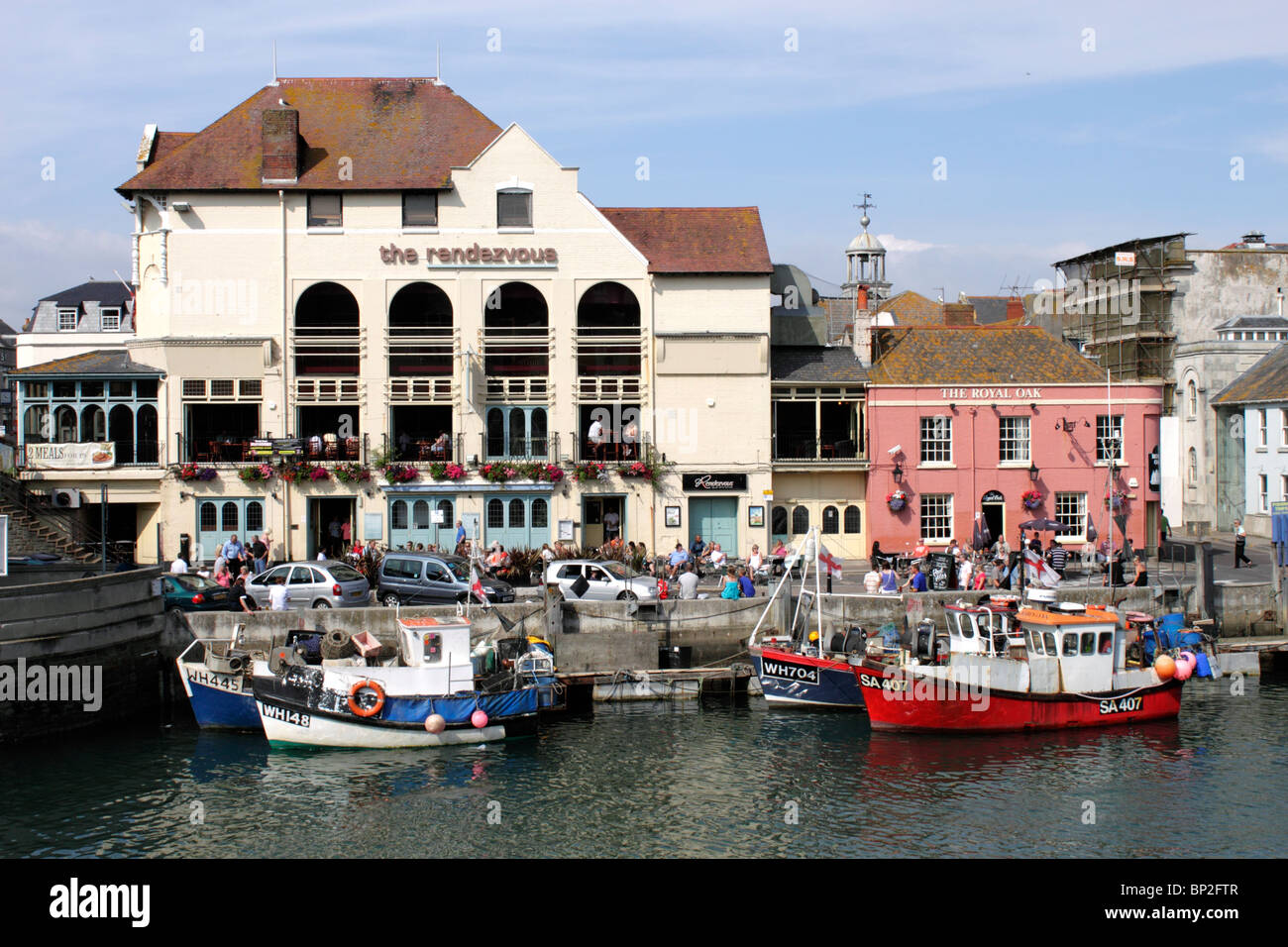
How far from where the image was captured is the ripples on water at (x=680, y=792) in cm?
2152

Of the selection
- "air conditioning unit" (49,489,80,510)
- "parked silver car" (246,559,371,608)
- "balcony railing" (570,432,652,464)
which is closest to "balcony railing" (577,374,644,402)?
"balcony railing" (570,432,652,464)

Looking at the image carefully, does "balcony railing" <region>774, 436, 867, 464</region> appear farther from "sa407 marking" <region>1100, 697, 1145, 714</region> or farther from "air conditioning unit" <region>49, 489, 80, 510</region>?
"air conditioning unit" <region>49, 489, 80, 510</region>

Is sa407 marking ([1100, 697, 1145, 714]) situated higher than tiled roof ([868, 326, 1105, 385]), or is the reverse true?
tiled roof ([868, 326, 1105, 385])

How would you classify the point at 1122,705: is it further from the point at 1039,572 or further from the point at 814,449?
the point at 814,449

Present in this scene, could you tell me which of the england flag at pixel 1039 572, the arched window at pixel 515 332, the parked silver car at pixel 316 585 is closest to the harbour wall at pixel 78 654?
the parked silver car at pixel 316 585

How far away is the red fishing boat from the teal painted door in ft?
46.8

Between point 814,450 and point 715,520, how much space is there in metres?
4.66

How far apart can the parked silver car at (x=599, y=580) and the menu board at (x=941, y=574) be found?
868 cm

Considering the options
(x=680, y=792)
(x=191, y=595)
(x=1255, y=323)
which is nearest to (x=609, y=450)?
(x=191, y=595)

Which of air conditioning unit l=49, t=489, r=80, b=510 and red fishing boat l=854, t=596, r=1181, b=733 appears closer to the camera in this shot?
red fishing boat l=854, t=596, r=1181, b=733

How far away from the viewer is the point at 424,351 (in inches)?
1747

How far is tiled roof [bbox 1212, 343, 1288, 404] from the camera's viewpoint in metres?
50.9

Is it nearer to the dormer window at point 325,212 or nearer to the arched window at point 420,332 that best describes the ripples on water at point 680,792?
the arched window at point 420,332
